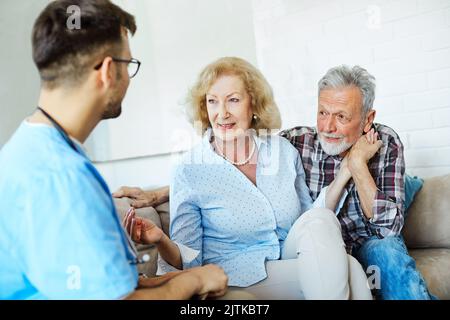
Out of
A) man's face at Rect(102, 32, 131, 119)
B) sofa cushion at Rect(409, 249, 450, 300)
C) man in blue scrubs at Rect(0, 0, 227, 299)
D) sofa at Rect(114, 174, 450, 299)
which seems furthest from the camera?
sofa at Rect(114, 174, 450, 299)

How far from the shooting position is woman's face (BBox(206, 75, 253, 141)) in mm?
1243

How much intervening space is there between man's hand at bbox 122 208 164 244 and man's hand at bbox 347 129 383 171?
51 centimetres

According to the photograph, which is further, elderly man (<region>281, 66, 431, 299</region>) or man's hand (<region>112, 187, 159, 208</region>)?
man's hand (<region>112, 187, 159, 208</region>)

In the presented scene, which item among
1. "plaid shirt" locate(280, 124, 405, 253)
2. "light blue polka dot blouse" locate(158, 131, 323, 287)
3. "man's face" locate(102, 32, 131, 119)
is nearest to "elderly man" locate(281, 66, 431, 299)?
"plaid shirt" locate(280, 124, 405, 253)

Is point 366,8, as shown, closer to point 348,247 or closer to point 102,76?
point 348,247

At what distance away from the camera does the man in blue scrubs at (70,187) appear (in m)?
0.75

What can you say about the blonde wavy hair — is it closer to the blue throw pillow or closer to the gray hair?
the gray hair

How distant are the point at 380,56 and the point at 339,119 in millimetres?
192

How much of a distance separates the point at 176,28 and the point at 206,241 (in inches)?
23.2

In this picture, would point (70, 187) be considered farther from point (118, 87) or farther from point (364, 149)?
point (364, 149)

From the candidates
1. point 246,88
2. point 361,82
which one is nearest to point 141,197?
point 246,88

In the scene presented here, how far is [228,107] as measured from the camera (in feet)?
4.07

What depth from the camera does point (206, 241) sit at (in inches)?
49.0
